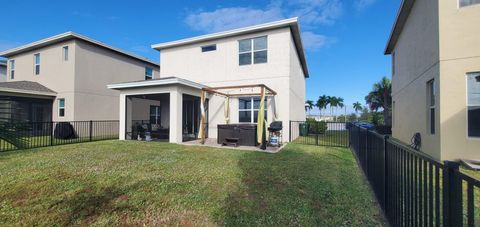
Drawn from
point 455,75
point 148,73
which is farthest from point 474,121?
point 148,73

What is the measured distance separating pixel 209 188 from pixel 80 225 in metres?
2.05

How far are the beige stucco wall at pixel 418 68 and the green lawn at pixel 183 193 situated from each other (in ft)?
14.1

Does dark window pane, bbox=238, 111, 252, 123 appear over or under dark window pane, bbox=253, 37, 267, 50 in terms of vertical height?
under

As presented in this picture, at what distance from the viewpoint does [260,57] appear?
11.8 metres

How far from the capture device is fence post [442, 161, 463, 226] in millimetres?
1385

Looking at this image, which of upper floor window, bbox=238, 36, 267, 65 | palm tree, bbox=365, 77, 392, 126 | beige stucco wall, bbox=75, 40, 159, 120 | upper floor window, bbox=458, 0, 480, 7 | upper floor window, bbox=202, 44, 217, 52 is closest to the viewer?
upper floor window, bbox=458, 0, 480, 7

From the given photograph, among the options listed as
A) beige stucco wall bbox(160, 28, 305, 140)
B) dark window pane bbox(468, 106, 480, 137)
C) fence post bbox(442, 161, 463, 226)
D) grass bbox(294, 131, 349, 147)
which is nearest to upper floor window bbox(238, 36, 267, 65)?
beige stucco wall bbox(160, 28, 305, 140)

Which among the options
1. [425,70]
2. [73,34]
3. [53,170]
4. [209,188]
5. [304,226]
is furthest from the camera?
[73,34]

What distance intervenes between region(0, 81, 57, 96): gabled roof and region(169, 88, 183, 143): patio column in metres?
9.90

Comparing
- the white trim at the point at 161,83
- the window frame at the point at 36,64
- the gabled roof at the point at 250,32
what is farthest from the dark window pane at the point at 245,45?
the window frame at the point at 36,64

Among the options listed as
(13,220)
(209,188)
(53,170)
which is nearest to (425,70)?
(209,188)

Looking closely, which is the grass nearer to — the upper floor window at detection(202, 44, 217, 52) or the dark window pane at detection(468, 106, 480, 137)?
the dark window pane at detection(468, 106, 480, 137)

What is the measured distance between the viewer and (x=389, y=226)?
2900mm

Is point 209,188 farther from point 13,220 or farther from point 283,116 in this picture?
point 283,116
